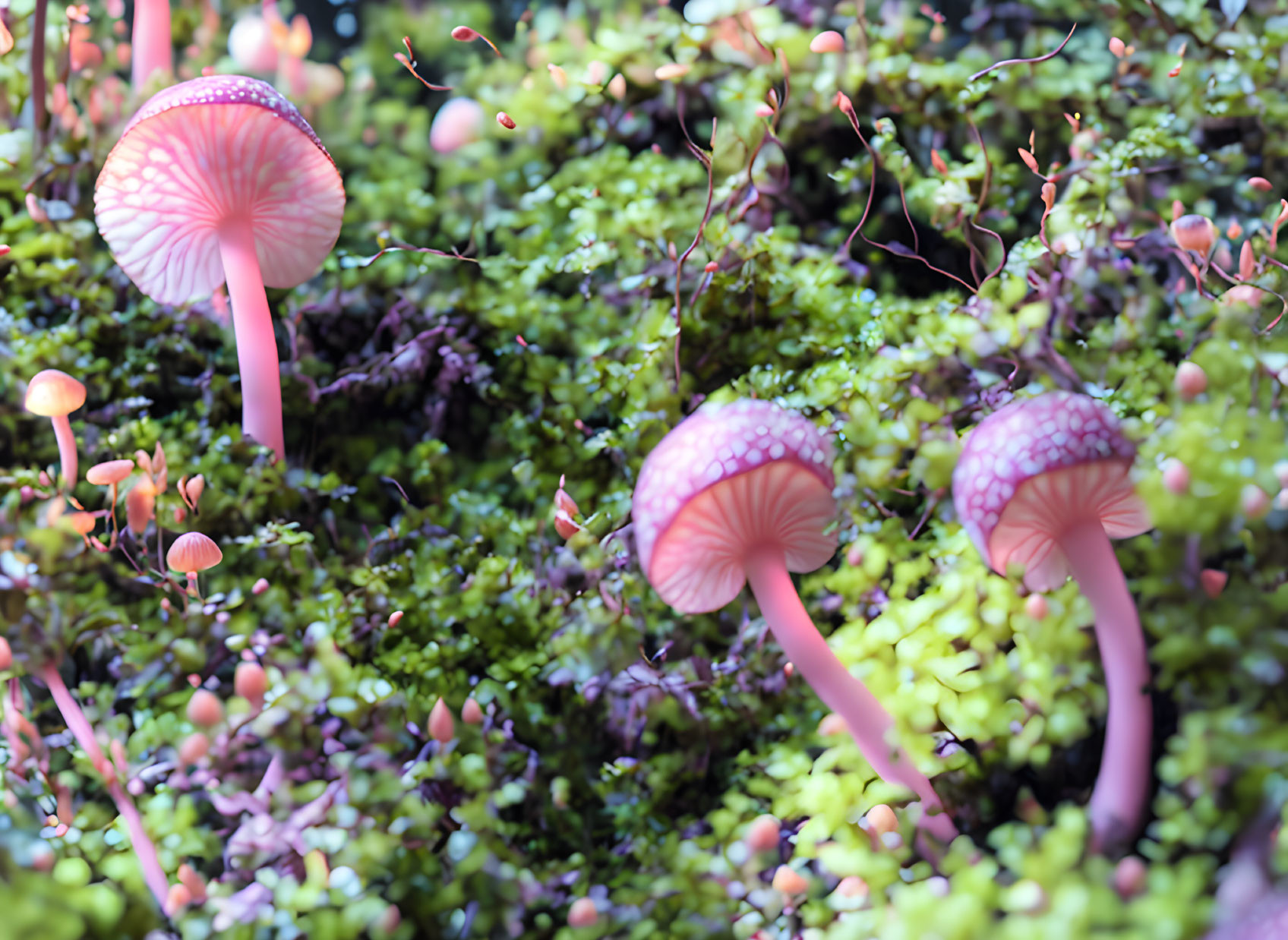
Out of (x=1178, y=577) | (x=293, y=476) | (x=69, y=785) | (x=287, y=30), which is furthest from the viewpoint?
(x=287, y=30)

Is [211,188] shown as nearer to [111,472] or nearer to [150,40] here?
[111,472]

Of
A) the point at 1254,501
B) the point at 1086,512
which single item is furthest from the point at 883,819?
the point at 1254,501

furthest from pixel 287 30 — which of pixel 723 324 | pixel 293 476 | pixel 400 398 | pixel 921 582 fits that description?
pixel 921 582

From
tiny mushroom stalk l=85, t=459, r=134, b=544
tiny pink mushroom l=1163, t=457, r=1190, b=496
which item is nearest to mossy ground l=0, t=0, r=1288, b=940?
tiny pink mushroom l=1163, t=457, r=1190, b=496

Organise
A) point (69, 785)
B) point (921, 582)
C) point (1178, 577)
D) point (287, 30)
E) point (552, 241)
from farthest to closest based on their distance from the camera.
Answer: point (287, 30), point (552, 241), point (921, 582), point (69, 785), point (1178, 577)

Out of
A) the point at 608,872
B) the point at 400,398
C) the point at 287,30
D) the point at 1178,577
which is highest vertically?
the point at 287,30

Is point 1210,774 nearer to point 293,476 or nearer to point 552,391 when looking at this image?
point 552,391
